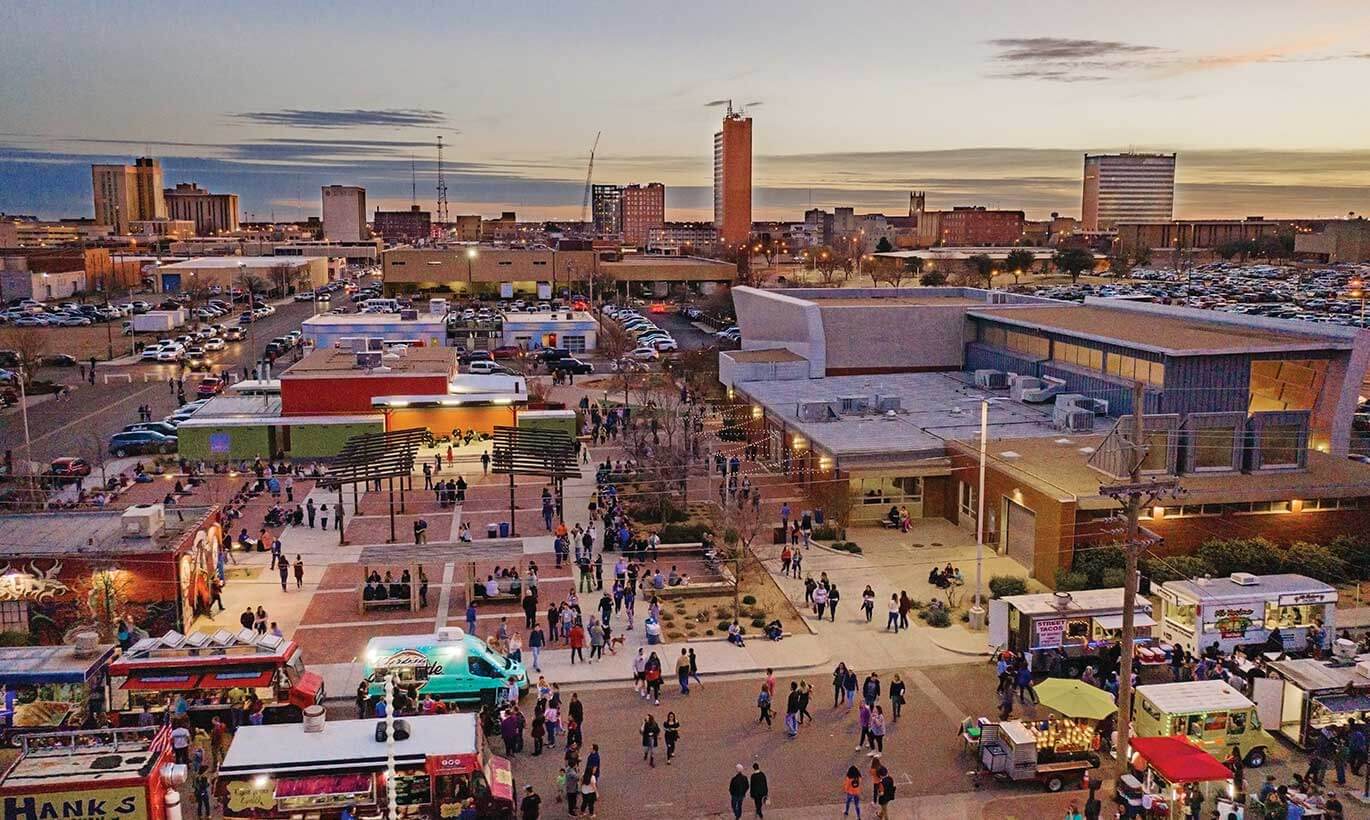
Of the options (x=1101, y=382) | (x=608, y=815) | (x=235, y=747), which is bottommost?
(x=608, y=815)

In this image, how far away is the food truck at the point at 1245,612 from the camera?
22688mm

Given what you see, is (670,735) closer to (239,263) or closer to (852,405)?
(852,405)

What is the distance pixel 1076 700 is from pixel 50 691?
18.4 meters

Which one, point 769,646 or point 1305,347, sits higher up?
point 1305,347

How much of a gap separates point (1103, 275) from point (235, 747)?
478 ft

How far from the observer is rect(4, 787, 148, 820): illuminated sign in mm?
14000

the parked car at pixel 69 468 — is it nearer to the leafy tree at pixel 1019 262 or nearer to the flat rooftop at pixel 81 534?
the flat rooftop at pixel 81 534

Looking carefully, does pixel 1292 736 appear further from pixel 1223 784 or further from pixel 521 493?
pixel 521 493

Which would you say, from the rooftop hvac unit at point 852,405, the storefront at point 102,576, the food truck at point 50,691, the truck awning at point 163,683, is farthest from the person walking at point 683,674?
the rooftop hvac unit at point 852,405

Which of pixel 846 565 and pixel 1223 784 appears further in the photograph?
pixel 846 565

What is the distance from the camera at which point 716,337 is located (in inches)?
3012

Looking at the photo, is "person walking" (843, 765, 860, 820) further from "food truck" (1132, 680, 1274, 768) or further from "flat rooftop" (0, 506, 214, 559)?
"flat rooftop" (0, 506, 214, 559)

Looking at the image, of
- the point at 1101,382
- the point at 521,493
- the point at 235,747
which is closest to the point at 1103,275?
the point at 1101,382

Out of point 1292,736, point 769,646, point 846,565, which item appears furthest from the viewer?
point 846,565
